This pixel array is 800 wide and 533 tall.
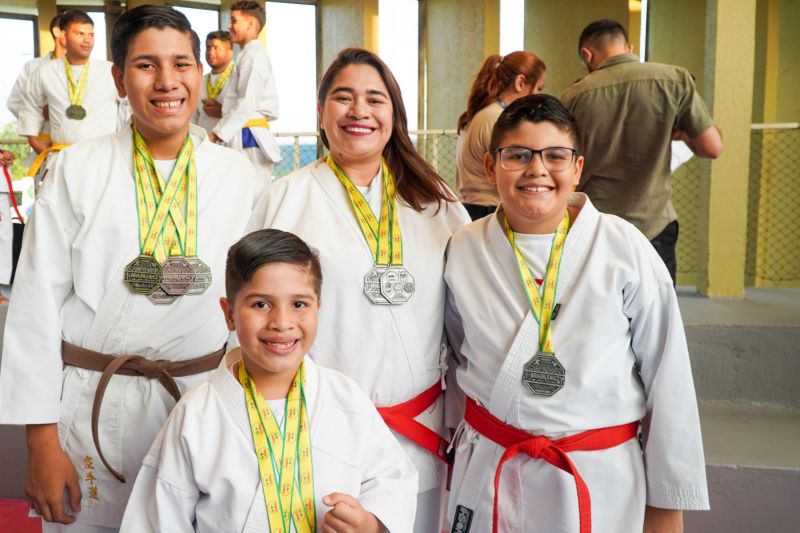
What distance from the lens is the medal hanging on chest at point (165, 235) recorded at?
1.56m

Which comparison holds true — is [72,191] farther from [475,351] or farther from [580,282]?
[580,282]

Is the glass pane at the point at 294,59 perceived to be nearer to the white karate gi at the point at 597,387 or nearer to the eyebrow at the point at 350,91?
the eyebrow at the point at 350,91

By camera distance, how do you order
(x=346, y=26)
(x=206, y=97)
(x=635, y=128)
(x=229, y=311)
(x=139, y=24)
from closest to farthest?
(x=229, y=311), (x=139, y=24), (x=635, y=128), (x=206, y=97), (x=346, y=26)

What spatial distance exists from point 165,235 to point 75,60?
4.07 meters

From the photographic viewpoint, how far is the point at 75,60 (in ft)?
16.7

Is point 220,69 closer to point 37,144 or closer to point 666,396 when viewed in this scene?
point 37,144

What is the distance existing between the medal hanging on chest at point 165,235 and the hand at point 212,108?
4015 mm

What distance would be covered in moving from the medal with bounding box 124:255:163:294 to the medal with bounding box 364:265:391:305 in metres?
0.43

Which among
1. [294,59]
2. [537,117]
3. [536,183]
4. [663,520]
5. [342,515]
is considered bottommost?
[663,520]

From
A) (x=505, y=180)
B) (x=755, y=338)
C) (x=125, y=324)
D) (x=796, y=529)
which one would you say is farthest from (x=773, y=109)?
(x=125, y=324)

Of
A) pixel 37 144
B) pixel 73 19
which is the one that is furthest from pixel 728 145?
pixel 37 144

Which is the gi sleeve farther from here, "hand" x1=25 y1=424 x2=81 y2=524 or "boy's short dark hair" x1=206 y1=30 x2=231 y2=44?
"boy's short dark hair" x1=206 y1=30 x2=231 y2=44

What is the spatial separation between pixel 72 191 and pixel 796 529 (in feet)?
8.34

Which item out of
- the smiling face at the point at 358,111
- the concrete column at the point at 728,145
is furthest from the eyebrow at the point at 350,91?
the concrete column at the point at 728,145
